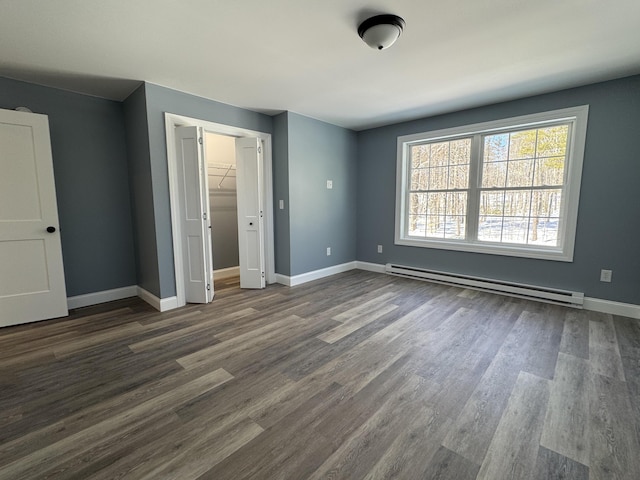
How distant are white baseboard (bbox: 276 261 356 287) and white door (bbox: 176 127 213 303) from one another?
1.10 meters

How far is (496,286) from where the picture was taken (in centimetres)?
375

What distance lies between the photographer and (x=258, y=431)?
1518mm

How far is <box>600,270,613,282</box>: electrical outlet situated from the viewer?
3.08 meters

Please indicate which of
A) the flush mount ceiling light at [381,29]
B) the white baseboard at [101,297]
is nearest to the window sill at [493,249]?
the flush mount ceiling light at [381,29]

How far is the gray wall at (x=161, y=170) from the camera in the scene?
3035mm

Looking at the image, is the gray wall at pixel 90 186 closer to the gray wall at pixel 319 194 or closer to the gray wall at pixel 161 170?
the gray wall at pixel 161 170

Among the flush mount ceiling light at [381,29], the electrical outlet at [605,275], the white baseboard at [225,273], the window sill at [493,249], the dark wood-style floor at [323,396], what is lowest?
the dark wood-style floor at [323,396]

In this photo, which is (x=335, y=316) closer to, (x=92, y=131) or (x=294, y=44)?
(x=294, y=44)

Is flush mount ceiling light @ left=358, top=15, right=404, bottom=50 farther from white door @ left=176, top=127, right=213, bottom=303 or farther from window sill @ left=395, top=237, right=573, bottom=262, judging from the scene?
window sill @ left=395, top=237, right=573, bottom=262

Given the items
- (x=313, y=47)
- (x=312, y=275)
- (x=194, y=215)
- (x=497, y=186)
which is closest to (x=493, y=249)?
(x=497, y=186)

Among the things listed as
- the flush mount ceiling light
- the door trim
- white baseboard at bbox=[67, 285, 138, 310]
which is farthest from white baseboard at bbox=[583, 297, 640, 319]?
white baseboard at bbox=[67, 285, 138, 310]

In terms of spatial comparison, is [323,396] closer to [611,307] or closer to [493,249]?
[493,249]

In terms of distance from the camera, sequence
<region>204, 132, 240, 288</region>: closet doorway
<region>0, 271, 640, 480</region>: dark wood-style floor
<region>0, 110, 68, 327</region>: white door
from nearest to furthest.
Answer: <region>0, 271, 640, 480</region>: dark wood-style floor
<region>0, 110, 68, 327</region>: white door
<region>204, 132, 240, 288</region>: closet doorway

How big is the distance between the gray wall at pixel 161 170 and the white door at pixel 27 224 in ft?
2.72
